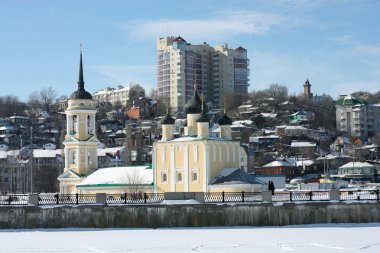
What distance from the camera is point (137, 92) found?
172000 millimetres

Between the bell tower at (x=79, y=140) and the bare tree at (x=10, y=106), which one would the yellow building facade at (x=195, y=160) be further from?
the bare tree at (x=10, y=106)

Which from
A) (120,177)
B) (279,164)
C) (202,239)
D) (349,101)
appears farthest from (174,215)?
(349,101)

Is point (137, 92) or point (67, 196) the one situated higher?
point (137, 92)

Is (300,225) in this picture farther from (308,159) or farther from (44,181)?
(308,159)

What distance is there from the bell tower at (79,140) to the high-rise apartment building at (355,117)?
301ft

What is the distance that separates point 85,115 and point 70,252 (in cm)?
3511

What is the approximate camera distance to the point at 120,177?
5503cm

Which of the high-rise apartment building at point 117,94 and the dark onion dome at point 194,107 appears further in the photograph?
the high-rise apartment building at point 117,94

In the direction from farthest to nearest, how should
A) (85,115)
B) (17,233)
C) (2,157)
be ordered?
(2,157)
(85,115)
(17,233)

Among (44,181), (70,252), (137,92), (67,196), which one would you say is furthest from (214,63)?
(70,252)

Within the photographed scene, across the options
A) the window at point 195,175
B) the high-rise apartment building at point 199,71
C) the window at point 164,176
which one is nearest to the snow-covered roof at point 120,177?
the window at point 164,176

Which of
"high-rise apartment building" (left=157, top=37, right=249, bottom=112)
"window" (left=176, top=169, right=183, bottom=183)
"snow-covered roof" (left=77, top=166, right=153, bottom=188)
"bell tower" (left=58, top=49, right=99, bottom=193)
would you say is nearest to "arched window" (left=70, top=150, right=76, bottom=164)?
"bell tower" (left=58, top=49, right=99, bottom=193)

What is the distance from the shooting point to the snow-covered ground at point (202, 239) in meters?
24.6

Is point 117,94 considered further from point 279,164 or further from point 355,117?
point 279,164
